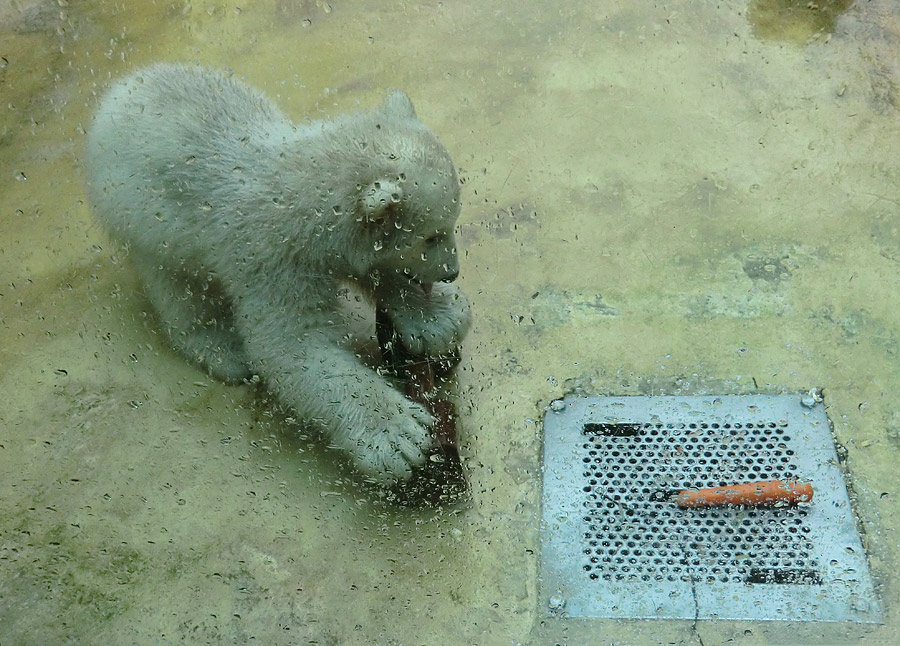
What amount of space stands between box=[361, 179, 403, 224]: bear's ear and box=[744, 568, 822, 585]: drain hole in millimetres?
773

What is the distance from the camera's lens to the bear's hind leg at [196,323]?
1702 mm

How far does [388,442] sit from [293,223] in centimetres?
39

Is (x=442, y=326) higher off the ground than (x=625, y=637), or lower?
higher

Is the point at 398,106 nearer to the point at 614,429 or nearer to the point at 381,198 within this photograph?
the point at 381,198

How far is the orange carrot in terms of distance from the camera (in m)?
1.47

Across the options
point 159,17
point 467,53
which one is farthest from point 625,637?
point 159,17

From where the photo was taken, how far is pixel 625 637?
1347mm

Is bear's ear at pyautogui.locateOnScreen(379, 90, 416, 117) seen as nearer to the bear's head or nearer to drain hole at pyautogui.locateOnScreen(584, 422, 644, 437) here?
the bear's head

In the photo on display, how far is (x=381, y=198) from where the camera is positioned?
1379mm

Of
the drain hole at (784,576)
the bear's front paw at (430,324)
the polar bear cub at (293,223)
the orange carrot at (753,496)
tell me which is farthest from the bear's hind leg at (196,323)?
the drain hole at (784,576)

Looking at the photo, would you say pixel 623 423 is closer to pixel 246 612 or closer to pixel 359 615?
pixel 359 615

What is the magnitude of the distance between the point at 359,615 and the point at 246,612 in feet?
0.57

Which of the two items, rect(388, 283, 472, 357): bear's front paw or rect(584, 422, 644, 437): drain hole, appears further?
rect(388, 283, 472, 357): bear's front paw

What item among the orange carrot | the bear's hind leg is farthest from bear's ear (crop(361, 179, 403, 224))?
the orange carrot
